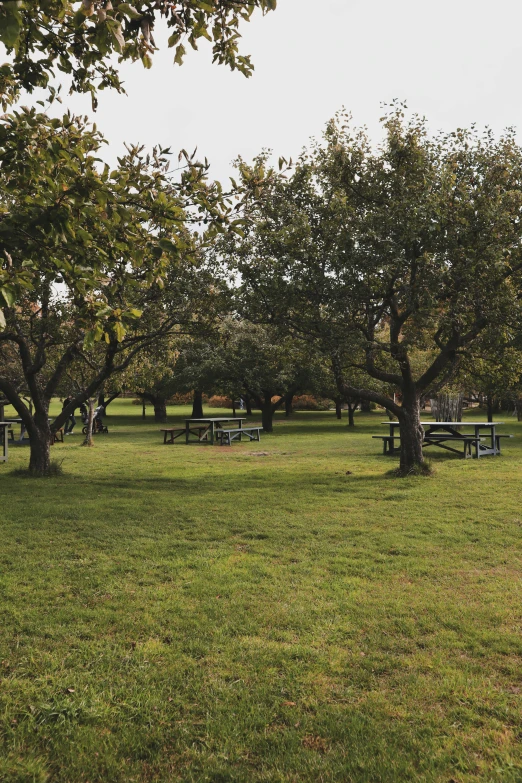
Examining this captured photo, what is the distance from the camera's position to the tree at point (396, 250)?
1107cm

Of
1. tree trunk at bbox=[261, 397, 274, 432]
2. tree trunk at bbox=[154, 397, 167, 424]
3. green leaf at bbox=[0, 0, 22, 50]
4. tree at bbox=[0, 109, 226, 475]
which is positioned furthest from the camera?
tree trunk at bbox=[154, 397, 167, 424]

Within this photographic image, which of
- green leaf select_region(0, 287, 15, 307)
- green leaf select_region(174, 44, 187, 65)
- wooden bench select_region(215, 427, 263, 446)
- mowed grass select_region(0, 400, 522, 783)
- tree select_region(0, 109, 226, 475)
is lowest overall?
mowed grass select_region(0, 400, 522, 783)

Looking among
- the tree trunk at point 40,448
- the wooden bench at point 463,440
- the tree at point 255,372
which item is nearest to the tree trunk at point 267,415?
the tree at point 255,372

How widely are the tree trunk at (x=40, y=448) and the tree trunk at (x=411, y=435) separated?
861cm

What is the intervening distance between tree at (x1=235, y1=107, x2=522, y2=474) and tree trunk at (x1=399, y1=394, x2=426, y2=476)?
0.08 ft

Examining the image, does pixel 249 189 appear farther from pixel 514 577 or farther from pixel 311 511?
pixel 311 511

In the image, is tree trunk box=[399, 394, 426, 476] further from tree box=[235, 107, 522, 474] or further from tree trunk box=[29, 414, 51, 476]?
tree trunk box=[29, 414, 51, 476]

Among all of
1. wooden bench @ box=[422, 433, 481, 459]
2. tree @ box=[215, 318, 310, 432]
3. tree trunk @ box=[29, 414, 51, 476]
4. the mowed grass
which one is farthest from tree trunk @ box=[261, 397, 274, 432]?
the mowed grass

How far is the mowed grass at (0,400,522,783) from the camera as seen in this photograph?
308 centimetres

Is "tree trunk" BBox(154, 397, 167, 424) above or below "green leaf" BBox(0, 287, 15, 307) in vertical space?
below

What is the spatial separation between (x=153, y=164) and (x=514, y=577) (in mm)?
6648

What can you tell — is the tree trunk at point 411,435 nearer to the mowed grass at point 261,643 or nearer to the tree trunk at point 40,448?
the mowed grass at point 261,643

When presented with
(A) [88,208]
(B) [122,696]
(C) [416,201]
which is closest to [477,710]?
(B) [122,696]

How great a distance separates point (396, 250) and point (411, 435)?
4.44 metres
